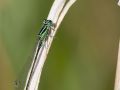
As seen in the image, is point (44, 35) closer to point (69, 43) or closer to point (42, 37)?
point (42, 37)

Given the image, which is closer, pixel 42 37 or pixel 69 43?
pixel 42 37

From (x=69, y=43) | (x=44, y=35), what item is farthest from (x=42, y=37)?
(x=69, y=43)

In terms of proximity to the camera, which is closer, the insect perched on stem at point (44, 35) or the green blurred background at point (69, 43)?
the insect perched on stem at point (44, 35)

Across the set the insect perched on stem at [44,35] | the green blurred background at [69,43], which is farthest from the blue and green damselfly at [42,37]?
the green blurred background at [69,43]

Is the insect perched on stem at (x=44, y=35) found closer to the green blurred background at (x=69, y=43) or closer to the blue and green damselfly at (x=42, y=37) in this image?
the blue and green damselfly at (x=42, y=37)

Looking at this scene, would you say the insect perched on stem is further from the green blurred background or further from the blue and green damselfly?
the green blurred background

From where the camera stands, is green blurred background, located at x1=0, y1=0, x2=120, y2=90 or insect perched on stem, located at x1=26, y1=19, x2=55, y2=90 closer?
insect perched on stem, located at x1=26, y1=19, x2=55, y2=90

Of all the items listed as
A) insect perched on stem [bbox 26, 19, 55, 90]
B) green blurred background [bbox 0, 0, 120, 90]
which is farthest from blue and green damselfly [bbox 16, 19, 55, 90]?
green blurred background [bbox 0, 0, 120, 90]

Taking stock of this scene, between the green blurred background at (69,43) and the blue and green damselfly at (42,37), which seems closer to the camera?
the blue and green damselfly at (42,37)
